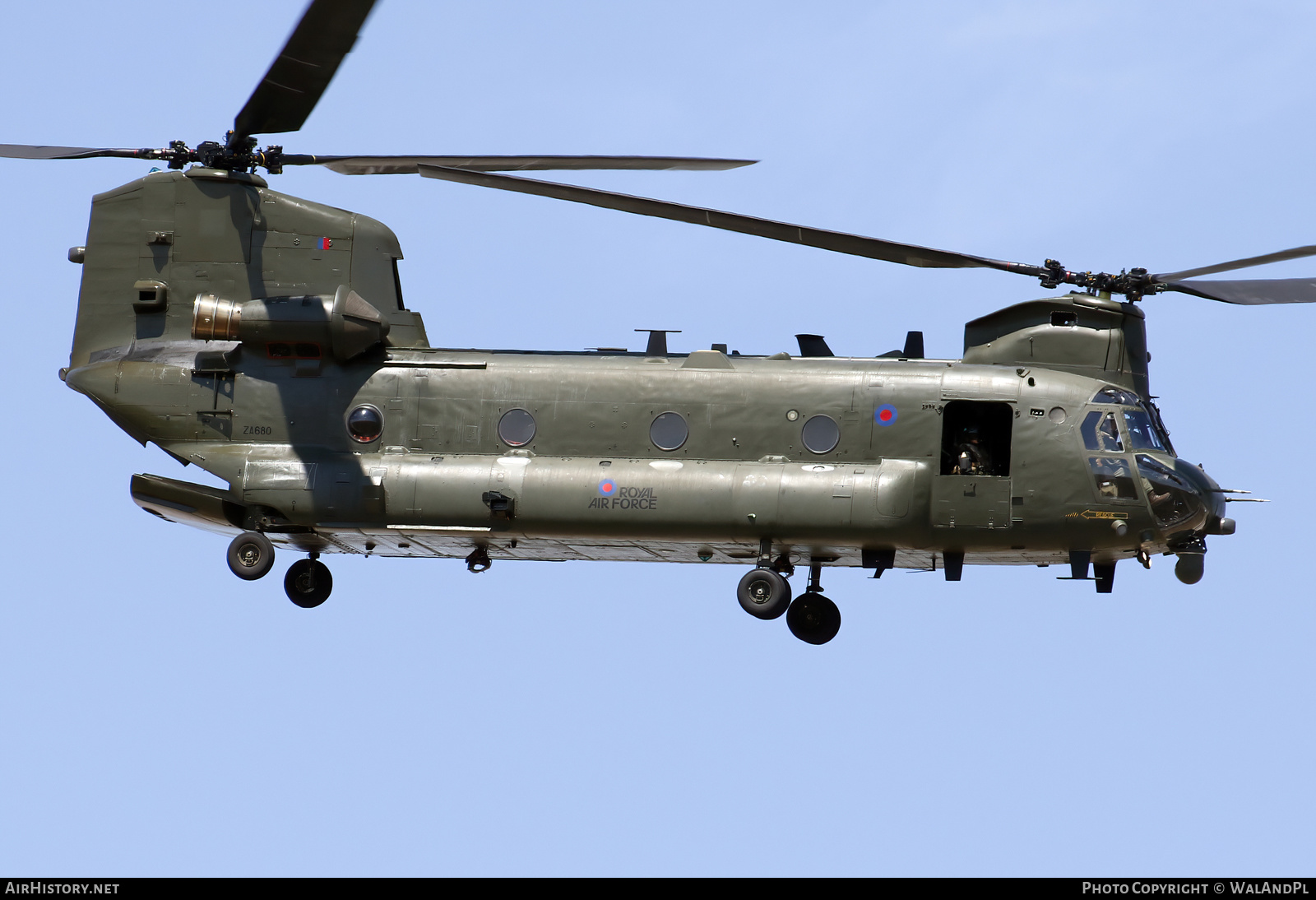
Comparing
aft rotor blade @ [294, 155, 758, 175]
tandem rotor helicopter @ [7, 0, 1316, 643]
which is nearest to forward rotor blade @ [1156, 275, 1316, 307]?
tandem rotor helicopter @ [7, 0, 1316, 643]

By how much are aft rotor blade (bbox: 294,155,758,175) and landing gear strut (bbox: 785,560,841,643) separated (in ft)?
19.0

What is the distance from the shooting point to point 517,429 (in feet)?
89.4

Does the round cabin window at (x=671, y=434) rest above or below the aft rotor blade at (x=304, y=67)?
below

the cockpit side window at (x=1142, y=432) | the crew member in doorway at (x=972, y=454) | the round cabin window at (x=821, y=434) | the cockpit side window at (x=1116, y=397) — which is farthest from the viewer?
the round cabin window at (x=821, y=434)

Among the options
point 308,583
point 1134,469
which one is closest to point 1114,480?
point 1134,469

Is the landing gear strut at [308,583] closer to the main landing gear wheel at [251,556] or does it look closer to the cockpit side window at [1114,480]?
the main landing gear wheel at [251,556]

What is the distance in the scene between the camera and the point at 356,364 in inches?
1093

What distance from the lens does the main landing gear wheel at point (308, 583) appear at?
92.8ft

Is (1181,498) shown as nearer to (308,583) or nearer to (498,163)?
(498,163)

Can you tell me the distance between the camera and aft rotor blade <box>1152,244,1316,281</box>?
2495 centimetres

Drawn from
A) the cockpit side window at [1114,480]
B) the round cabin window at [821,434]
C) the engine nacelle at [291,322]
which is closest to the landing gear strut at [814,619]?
the round cabin window at [821,434]

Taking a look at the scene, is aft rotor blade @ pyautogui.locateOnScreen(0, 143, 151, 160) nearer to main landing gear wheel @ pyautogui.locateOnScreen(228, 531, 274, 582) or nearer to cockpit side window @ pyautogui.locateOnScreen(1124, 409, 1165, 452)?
main landing gear wheel @ pyautogui.locateOnScreen(228, 531, 274, 582)

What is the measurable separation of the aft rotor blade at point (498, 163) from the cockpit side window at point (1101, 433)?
18.9 feet
